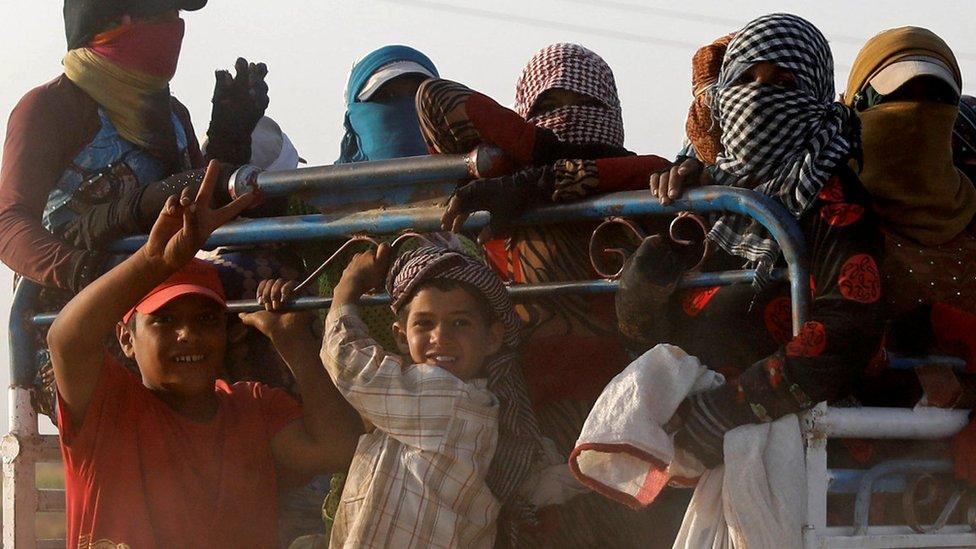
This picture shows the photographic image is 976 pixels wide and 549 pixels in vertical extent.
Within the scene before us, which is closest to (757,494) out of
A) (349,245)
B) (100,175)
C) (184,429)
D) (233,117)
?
(349,245)

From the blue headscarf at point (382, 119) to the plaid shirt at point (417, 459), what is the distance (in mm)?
1329

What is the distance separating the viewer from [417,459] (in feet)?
11.3

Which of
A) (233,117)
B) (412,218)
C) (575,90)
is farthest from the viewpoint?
(233,117)

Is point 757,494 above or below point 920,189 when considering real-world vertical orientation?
below

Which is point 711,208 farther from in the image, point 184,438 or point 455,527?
point 184,438

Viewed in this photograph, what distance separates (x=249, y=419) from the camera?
3.75 m

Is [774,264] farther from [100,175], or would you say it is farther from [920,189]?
[100,175]

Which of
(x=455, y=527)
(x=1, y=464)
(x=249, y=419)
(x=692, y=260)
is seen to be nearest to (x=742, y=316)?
(x=692, y=260)

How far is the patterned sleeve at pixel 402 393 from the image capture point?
3.45 meters

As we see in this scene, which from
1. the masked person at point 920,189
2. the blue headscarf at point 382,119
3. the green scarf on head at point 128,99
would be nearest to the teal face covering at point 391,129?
the blue headscarf at point 382,119

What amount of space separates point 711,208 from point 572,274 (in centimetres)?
68

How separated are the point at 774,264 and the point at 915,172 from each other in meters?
0.61

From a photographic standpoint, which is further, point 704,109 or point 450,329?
point 704,109

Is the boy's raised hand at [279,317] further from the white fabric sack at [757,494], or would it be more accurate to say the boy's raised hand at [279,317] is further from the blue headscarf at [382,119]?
the white fabric sack at [757,494]
